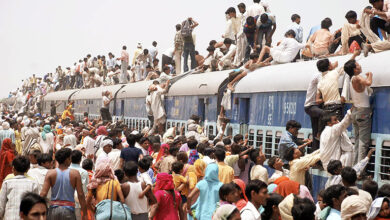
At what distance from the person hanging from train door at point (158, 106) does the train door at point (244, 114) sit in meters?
5.81

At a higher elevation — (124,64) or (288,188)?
(124,64)

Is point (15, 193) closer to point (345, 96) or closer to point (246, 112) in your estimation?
point (345, 96)

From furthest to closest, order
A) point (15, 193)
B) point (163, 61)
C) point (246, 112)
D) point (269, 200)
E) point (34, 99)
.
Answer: point (34, 99)
point (163, 61)
point (246, 112)
point (15, 193)
point (269, 200)

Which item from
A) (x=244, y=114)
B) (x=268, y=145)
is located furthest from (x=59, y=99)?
(x=268, y=145)

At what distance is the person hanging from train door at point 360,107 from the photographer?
894cm

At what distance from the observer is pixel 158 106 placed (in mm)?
19562

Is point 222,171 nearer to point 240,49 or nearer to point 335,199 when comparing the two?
point 335,199

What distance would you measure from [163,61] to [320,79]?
1501 cm

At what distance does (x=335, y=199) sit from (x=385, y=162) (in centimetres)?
265

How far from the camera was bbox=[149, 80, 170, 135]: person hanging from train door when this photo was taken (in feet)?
63.8

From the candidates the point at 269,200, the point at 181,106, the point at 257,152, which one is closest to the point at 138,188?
the point at 269,200

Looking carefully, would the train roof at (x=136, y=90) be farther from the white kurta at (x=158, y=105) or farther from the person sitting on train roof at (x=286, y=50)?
the person sitting on train roof at (x=286, y=50)

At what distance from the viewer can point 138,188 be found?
7883 mm

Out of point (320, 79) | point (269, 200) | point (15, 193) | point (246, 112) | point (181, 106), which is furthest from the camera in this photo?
point (181, 106)
